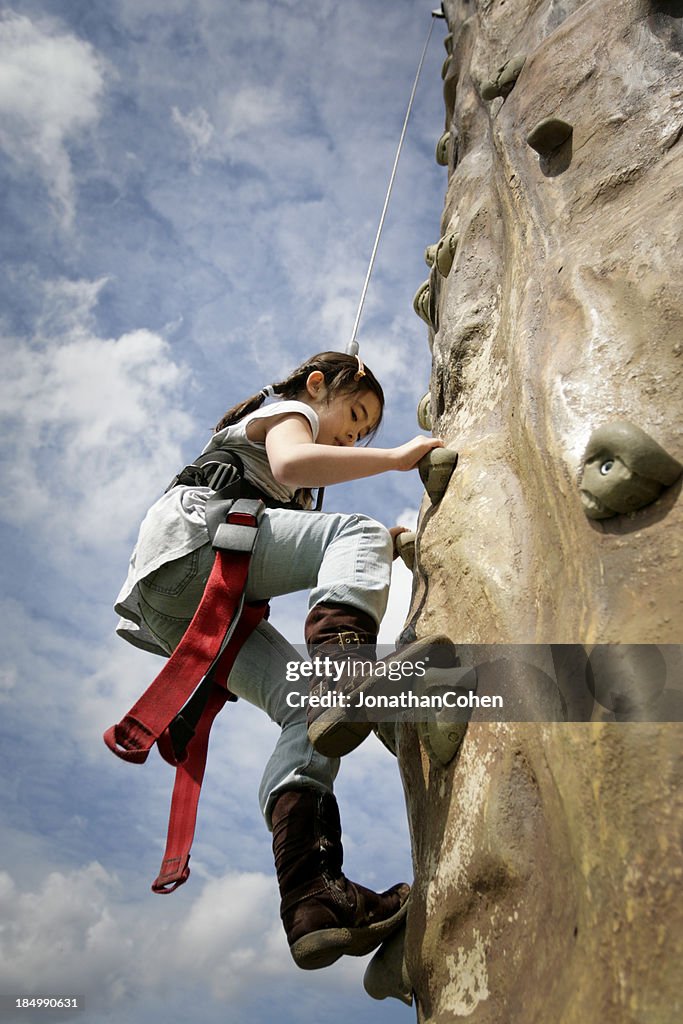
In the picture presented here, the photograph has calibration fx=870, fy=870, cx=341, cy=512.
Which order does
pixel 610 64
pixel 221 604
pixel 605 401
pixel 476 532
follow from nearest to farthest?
pixel 605 401, pixel 476 532, pixel 221 604, pixel 610 64

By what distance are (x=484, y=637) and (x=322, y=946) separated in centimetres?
68

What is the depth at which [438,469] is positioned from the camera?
221 cm

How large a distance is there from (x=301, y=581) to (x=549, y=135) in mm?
1388

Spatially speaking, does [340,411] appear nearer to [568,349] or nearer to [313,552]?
[313,552]

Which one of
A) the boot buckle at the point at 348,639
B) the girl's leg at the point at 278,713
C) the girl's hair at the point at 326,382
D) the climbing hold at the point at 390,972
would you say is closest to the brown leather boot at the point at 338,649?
the boot buckle at the point at 348,639

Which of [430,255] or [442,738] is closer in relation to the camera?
[442,738]

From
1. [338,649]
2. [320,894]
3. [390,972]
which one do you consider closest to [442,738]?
[338,649]

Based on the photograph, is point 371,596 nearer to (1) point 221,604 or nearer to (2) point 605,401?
(1) point 221,604

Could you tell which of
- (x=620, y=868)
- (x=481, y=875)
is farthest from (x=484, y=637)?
(x=620, y=868)

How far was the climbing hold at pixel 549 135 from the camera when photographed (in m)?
2.36

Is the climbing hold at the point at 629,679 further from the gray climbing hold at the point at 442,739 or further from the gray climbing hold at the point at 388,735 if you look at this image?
the gray climbing hold at the point at 388,735

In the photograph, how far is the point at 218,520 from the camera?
224 cm

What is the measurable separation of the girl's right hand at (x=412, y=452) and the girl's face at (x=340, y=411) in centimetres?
43

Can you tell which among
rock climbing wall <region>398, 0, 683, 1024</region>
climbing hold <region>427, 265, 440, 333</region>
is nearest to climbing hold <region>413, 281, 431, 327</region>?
climbing hold <region>427, 265, 440, 333</region>
